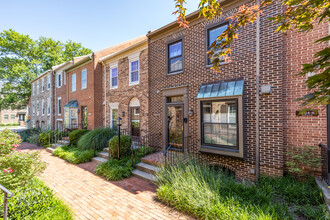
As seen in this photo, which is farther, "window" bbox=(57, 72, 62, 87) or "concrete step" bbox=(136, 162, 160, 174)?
"window" bbox=(57, 72, 62, 87)

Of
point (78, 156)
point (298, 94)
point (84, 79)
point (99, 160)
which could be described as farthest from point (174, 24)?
point (84, 79)

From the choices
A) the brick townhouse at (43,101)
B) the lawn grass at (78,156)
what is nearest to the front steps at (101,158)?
the lawn grass at (78,156)

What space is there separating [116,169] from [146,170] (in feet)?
3.81

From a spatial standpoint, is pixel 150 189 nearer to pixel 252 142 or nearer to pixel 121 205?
pixel 121 205

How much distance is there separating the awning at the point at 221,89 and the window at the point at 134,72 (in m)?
4.84

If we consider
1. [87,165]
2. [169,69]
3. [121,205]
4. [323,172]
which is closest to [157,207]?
[121,205]

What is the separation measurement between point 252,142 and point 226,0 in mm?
5063

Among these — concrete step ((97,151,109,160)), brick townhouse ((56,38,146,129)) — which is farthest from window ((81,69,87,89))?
concrete step ((97,151,109,160))

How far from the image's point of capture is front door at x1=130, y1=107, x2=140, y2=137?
10008mm

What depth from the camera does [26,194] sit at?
379cm

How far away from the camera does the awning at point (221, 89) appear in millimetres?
5586

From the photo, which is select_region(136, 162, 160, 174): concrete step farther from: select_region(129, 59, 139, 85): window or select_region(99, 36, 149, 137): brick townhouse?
select_region(129, 59, 139, 85): window

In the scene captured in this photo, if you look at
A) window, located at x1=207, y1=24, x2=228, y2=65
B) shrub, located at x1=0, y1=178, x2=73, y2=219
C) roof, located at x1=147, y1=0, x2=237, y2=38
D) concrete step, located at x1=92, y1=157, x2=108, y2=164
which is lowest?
concrete step, located at x1=92, y1=157, x2=108, y2=164

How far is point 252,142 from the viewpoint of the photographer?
18.1 ft
